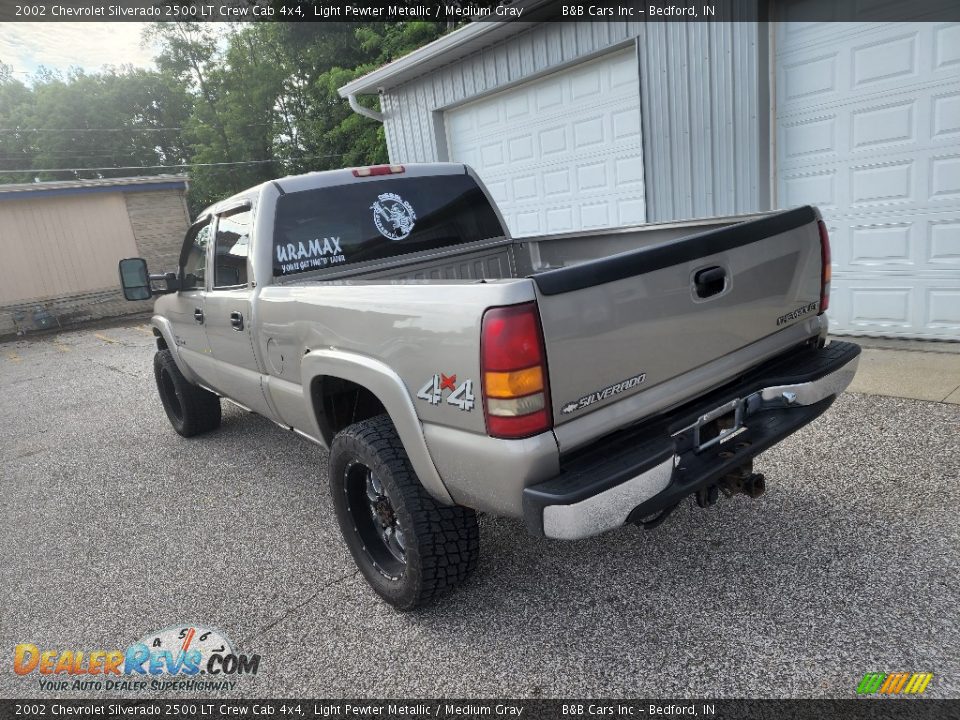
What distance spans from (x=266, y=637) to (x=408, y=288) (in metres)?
1.60

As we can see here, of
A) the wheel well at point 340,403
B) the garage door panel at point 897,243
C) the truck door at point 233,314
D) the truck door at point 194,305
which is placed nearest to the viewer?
the wheel well at point 340,403

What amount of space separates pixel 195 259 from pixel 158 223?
49.1 feet

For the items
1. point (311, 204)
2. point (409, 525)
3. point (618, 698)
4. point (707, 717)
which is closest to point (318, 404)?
point (409, 525)

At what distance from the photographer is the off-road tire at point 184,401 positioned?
533 centimetres

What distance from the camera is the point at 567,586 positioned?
111 inches

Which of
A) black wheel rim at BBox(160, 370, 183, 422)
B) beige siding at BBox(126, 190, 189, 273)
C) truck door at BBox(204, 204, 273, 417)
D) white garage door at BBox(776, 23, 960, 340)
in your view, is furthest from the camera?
beige siding at BBox(126, 190, 189, 273)

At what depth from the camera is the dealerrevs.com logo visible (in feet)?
8.44

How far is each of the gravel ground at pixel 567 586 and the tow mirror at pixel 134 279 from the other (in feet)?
4.64

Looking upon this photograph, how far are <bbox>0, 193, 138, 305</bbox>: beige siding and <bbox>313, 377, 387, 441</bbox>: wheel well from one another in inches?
641

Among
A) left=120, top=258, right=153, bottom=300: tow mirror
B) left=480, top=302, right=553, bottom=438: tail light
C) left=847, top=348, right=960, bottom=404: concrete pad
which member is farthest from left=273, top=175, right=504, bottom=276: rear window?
left=847, top=348, right=960, bottom=404: concrete pad

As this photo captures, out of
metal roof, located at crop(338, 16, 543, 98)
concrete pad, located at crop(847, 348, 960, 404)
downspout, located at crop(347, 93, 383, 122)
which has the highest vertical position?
metal roof, located at crop(338, 16, 543, 98)

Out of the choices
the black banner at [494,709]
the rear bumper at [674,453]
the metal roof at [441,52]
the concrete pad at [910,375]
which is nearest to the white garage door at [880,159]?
the concrete pad at [910,375]

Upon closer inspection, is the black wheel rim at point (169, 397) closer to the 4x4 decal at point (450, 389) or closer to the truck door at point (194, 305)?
the truck door at point (194, 305)

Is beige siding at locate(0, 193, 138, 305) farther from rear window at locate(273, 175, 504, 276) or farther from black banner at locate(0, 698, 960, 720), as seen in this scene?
black banner at locate(0, 698, 960, 720)
